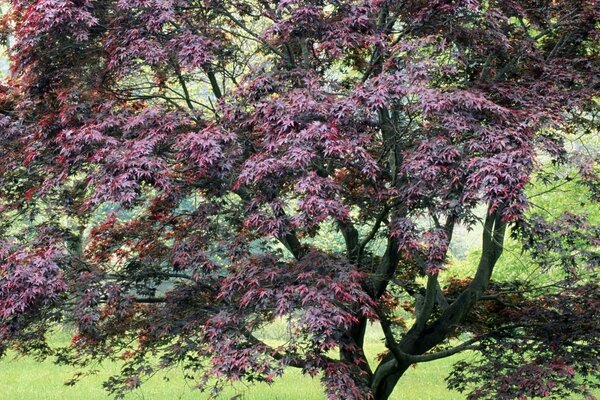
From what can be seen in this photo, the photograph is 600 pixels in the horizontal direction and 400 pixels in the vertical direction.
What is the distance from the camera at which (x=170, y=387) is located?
36.3 ft

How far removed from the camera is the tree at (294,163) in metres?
4.73

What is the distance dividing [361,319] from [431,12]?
290cm

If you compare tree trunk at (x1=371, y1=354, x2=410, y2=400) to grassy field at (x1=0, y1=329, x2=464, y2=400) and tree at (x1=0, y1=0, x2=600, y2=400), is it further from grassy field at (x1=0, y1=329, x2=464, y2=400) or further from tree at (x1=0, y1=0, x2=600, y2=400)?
grassy field at (x1=0, y1=329, x2=464, y2=400)

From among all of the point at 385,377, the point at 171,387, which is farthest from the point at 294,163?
the point at 171,387

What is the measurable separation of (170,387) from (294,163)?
7.60 meters

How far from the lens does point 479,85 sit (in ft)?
18.5

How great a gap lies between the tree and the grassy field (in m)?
3.78

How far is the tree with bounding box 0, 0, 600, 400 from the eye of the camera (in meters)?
4.73

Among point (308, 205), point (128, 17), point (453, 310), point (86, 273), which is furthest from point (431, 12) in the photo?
point (86, 273)

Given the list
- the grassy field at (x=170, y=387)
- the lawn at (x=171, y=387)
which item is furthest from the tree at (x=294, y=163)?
the grassy field at (x=170, y=387)

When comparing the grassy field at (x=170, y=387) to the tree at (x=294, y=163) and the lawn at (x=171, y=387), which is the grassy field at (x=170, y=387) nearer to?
the lawn at (x=171, y=387)

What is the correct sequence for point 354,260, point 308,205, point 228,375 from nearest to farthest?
point 308,205, point 228,375, point 354,260

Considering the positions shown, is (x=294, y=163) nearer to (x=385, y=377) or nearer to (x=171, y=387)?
(x=385, y=377)

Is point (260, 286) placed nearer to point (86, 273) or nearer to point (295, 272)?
point (295, 272)
